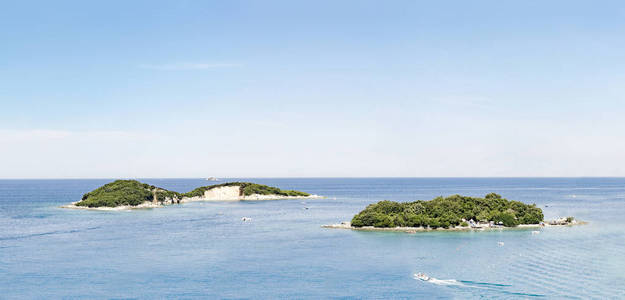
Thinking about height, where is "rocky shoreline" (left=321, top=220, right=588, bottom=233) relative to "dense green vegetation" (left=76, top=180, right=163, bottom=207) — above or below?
below

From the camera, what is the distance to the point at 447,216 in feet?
360

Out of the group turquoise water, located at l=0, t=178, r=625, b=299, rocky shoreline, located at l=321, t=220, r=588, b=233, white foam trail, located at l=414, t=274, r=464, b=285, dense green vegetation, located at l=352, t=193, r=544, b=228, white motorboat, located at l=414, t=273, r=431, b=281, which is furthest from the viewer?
dense green vegetation, located at l=352, t=193, r=544, b=228

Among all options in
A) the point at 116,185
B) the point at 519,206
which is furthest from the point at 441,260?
the point at 116,185

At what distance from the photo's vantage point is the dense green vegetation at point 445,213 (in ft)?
357

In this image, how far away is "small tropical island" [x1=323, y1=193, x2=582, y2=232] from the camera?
108375mm

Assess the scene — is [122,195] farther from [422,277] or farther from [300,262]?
[422,277]

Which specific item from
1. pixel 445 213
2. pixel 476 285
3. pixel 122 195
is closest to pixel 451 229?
pixel 445 213

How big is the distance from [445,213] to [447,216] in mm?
2224

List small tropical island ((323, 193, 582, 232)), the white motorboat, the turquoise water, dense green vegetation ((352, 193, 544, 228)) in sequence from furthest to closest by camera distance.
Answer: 1. dense green vegetation ((352, 193, 544, 228))
2. small tropical island ((323, 193, 582, 232))
3. the white motorboat
4. the turquoise water

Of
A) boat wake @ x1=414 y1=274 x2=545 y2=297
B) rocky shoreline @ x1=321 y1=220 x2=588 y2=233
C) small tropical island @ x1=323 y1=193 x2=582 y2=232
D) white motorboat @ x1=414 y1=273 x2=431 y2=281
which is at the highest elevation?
small tropical island @ x1=323 y1=193 x2=582 y2=232

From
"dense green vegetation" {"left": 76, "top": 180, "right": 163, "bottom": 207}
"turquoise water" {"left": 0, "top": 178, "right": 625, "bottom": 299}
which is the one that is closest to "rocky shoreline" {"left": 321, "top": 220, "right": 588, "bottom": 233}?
"turquoise water" {"left": 0, "top": 178, "right": 625, "bottom": 299}

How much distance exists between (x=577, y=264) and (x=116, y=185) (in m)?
160

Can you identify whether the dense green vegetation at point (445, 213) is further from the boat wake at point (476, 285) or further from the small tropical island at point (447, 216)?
the boat wake at point (476, 285)

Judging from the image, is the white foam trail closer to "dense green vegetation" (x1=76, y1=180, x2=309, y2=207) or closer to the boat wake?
the boat wake
